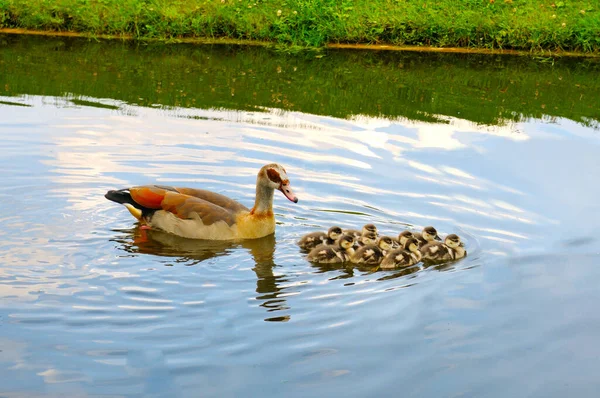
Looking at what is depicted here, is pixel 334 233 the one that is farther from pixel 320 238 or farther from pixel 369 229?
pixel 369 229

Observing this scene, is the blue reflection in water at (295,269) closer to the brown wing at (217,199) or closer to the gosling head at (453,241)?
the gosling head at (453,241)

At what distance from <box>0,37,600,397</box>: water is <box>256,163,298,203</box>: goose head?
1.60 feet

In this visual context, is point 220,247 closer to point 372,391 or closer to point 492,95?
point 372,391

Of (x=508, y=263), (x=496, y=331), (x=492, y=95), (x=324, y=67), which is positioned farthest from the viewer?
(x=324, y=67)

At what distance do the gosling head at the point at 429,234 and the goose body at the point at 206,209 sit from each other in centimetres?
130

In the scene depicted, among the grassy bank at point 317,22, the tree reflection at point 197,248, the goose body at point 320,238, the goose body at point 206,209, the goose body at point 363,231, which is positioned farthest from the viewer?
the grassy bank at point 317,22

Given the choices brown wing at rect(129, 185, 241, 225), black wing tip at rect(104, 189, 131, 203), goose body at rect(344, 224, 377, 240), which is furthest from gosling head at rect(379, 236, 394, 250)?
black wing tip at rect(104, 189, 131, 203)

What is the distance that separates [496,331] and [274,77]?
970cm

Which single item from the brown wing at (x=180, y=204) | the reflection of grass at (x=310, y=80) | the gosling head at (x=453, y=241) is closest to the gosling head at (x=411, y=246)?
the gosling head at (x=453, y=241)

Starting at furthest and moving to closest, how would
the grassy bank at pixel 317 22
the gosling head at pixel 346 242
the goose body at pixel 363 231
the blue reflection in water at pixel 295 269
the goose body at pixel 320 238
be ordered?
the grassy bank at pixel 317 22
the goose body at pixel 363 231
the goose body at pixel 320 238
the gosling head at pixel 346 242
the blue reflection in water at pixel 295 269

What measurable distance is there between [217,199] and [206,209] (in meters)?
0.30

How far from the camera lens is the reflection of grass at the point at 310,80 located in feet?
48.8

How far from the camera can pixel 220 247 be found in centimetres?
956

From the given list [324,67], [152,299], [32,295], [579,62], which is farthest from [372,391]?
[579,62]
